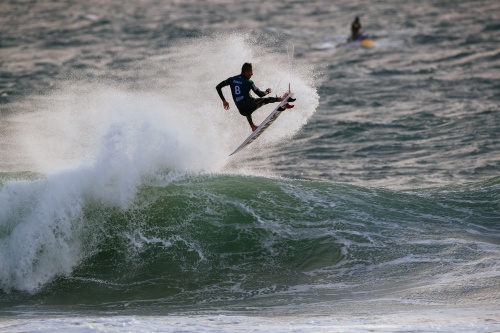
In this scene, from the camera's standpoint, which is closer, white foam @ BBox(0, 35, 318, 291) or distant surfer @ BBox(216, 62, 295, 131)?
white foam @ BBox(0, 35, 318, 291)

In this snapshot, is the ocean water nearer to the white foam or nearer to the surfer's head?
the white foam

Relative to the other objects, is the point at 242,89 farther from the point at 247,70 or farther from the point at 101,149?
the point at 101,149

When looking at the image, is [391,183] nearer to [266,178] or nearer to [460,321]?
[266,178]

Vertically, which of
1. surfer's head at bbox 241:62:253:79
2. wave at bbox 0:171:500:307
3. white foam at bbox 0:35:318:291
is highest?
surfer's head at bbox 241:62:253:79

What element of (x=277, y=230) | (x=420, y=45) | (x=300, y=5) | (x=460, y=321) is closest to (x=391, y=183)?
(x=277, y=230)

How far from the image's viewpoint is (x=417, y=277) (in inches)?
543

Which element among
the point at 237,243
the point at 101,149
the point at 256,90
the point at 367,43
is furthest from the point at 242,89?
the point at 367,43

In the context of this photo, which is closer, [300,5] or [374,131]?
[374,131]

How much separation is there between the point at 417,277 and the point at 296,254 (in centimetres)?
216

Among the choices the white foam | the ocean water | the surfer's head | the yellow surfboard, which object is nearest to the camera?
the ocean water

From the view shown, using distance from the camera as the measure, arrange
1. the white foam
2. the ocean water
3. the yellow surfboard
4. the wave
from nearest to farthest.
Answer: the ocean water
the wave
the white foam
the yellow surfboard

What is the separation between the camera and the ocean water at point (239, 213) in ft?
42.0

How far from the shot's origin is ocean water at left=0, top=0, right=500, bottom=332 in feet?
42.0

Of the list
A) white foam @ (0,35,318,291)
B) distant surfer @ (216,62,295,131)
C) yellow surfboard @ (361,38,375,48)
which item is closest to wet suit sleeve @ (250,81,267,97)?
distant surfer @ (216,62,295,131)
